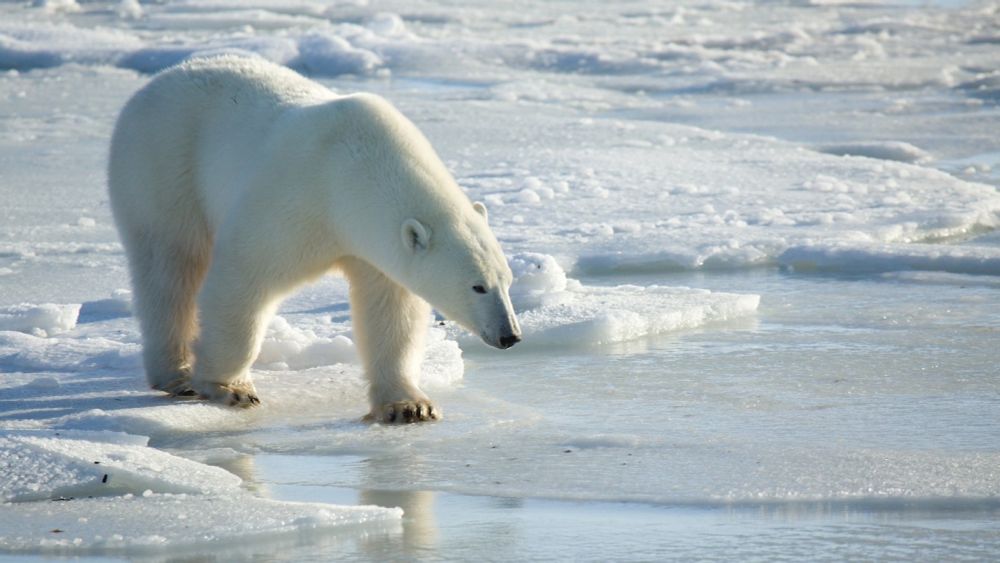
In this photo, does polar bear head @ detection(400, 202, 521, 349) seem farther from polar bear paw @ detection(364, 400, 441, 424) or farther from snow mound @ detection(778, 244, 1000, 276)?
snow mound @ detection(778, 244, 1000, 276)

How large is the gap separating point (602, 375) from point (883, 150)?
22.2ft

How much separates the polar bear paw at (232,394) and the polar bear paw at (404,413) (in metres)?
0.41

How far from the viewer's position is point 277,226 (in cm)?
429

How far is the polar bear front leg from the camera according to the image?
175 inches

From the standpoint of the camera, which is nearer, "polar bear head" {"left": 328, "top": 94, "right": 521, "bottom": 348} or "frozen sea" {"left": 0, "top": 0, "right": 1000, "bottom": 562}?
"frozen sea" {"left": 0, "top": 0, "right": 1000, "bottom": 562}

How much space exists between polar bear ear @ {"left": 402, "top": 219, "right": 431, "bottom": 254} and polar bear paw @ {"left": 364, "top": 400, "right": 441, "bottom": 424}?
1.78ft

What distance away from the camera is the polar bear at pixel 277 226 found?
13.7ft

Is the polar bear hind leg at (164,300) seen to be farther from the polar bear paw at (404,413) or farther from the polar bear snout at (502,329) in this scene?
the polar bear snout at (502,329)

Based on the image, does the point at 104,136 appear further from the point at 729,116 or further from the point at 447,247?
the point at 447,247

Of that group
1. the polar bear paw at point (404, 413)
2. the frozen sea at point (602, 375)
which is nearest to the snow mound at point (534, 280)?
the frozen sea at point (602, 375)

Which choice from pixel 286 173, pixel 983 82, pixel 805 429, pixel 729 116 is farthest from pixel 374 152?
pixel 983 82

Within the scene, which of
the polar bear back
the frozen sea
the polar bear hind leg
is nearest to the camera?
the frozen sea

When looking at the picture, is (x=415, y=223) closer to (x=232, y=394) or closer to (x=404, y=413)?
(x=404, y=413)

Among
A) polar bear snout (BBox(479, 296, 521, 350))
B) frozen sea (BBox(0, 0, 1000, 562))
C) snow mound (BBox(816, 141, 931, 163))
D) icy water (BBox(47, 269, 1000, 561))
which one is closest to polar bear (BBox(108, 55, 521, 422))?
polar bear snout (BBox(479, 296, 521, 350))
